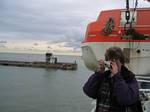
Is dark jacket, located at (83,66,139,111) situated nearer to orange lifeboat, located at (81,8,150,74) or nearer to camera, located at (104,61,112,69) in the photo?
camera, located at (104,61,112,69)

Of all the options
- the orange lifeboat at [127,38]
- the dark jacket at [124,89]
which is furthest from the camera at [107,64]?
the orange lifeboat at [127,38]

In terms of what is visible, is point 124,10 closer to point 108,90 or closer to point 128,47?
point 128,47

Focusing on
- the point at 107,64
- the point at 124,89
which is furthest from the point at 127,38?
the point at 124,89

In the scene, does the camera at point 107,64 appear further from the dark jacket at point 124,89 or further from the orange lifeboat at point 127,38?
the orange lifeboat at point 127,38

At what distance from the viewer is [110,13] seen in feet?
41.0

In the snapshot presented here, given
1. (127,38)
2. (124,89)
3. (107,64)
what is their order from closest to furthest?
(124,89) < (107,64) < (127,38)

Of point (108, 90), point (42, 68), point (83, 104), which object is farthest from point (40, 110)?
point (42, 68)

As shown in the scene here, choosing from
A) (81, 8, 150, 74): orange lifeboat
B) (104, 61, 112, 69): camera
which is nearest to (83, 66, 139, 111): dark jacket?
(104, 61, 112, 69): camera

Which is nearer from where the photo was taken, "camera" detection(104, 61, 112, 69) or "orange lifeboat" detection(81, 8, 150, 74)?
"camera" detection(104, 61, 112, 69)

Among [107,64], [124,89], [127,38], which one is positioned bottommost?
[124,89]

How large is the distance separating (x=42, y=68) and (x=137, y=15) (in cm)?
8697

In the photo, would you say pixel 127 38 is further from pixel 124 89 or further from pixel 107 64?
pixel 124 89

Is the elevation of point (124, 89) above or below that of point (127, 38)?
below

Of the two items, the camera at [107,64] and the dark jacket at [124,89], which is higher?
the camera at [107,64]
